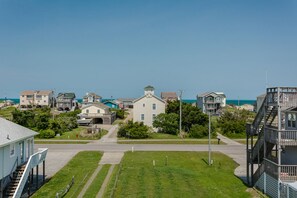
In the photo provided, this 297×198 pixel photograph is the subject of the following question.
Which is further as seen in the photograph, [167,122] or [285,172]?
[167,122]

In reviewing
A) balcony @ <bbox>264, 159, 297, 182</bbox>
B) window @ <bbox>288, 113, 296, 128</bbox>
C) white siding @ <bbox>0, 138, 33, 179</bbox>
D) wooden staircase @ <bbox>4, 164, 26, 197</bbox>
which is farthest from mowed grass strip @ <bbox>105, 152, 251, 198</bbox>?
white siding @ <bbox>0, 138, 33, 179</bbox>

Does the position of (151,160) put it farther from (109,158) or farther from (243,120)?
(243,120)

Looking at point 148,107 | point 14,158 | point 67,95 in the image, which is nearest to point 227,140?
point 148,107

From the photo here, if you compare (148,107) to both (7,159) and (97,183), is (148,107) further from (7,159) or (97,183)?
(7,159)

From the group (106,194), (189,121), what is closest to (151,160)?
(106,194)

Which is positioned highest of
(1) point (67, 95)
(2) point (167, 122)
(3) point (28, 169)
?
(1) point (67, 95)

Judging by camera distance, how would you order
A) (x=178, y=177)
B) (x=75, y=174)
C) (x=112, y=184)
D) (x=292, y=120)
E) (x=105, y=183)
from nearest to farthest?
(x=292, y=120) < (x=112, y=184) < (x=105, y=183) < (x=178, y=177) < (x=75, y=174)
